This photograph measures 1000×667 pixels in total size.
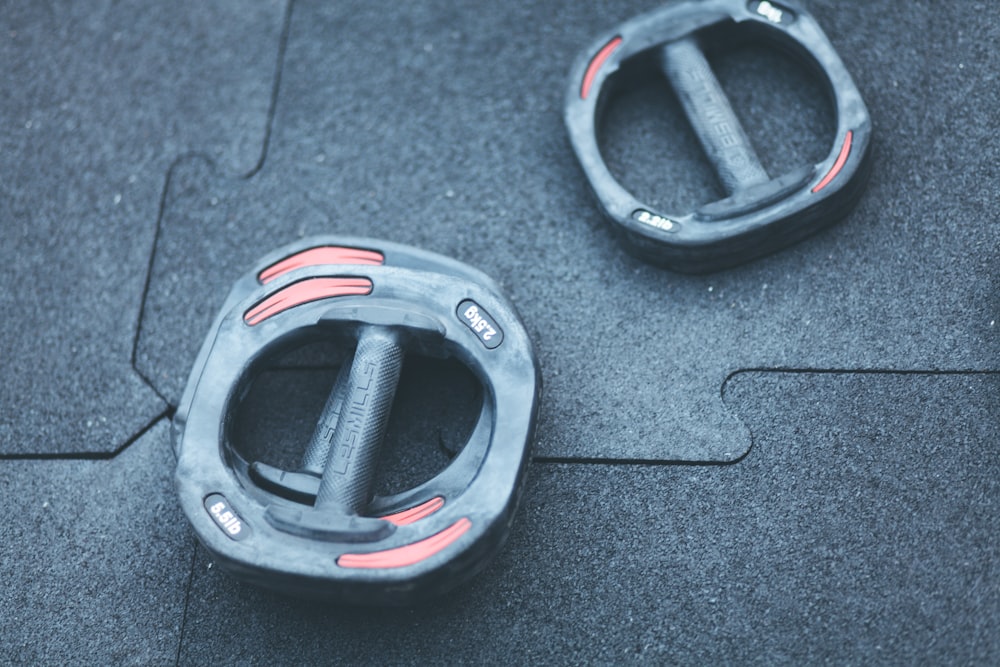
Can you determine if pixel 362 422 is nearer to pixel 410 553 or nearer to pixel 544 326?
pixel 410 553

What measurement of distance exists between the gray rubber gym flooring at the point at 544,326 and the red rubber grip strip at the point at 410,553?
0.14 meters

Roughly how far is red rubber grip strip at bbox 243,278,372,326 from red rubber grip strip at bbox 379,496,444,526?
261 mm

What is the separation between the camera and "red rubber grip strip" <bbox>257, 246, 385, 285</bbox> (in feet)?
3.78

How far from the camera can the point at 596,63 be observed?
4.11 ft

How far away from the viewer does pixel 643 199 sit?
4.12ft

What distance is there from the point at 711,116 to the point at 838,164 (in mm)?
173

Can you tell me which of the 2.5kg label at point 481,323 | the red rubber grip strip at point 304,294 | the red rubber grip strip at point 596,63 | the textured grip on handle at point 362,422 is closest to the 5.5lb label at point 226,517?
the textured grip on handle at point 362,422

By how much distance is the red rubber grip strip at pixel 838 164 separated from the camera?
114 centimetres

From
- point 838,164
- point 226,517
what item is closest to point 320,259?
point 226,517

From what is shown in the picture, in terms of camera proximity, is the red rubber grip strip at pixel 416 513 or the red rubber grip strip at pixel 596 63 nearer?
the red rubber grip strip at pixel 416 513

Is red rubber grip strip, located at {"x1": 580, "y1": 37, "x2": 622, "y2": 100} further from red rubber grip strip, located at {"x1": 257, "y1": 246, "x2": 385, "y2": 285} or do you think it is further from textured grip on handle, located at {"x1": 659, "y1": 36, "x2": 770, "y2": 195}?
red rubber grip strip, located at {"x1": 257, "y1": 246, "x2": 385, "y2": 285}

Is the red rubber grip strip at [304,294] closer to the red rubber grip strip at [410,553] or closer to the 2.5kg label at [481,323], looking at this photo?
the 2.5kg label at [481,323]

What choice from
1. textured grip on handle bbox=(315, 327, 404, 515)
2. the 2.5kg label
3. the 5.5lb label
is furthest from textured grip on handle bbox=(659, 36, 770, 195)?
the 5.5lb label

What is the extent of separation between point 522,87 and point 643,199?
0.26m
